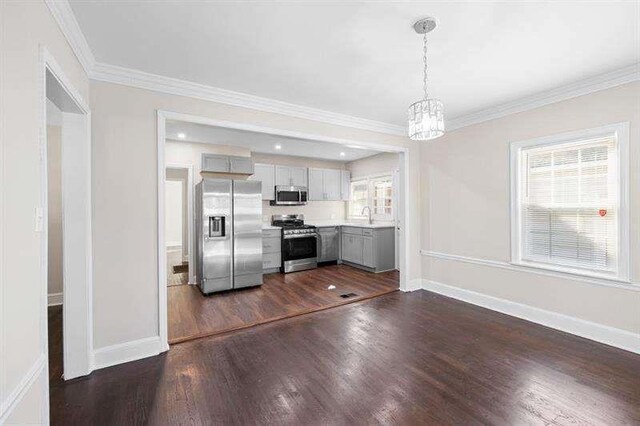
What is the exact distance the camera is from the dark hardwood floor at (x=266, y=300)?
3.31 meters

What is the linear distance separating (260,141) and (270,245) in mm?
2020

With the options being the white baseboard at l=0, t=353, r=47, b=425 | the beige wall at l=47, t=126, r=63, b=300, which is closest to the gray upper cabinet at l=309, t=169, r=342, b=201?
the beige wall at l=47, t=126, r=63, b=300

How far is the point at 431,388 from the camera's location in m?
2.15

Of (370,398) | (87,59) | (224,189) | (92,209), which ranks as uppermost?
(87,59)

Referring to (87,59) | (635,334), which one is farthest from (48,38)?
(635,334)

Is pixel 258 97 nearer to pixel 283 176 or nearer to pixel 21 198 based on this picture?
pixel 21 198

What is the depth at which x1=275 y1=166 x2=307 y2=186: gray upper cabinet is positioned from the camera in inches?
248

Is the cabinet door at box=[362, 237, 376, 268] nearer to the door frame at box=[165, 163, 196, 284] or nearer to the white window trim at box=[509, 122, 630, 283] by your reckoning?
the white window trim at box=[509, 122, 630, 283]

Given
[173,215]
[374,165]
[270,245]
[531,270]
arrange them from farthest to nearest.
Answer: [173,215] → [374,165] → [270,245] → [531,270]

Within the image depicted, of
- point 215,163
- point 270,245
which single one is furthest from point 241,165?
point 270,245

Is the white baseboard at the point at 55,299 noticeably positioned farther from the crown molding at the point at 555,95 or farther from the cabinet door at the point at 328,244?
the crown molding at the point at 555,95

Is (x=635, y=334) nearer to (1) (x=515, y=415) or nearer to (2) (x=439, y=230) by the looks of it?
(1) (x=515, y=415)

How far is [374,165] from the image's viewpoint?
6719mm

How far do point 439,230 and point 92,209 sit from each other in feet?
14.3
